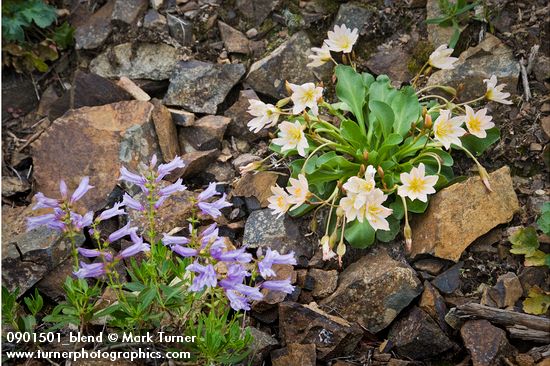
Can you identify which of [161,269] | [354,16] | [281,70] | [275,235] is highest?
[354,16]

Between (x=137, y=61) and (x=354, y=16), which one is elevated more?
(x=354, y=16)

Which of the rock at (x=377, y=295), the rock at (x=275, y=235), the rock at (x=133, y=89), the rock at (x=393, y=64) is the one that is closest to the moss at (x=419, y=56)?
the rock at (x=393, y=64)

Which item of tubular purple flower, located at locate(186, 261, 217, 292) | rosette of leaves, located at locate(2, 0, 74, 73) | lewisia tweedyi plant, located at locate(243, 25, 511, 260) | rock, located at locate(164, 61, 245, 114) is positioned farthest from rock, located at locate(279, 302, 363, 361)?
rosette of leaves, located at locate(2, 0, 74, 73)

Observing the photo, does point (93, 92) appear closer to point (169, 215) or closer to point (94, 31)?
point (94, 31)

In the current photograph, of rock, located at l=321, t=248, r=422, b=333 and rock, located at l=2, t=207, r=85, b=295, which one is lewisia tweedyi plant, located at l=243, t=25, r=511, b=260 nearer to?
rock, located at l=321, t=248, r=422, b=333

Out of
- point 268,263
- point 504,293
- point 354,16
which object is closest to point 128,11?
point 354,16

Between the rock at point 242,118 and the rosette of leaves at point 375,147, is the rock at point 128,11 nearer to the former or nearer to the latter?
the rock at point 242,118

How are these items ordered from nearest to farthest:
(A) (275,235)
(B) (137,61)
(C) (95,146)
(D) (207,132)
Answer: (A) (275,235)
(C) (95,146)
(D) (207,132)
(B) (137,61)

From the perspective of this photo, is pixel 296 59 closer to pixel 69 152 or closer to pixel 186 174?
pixel 186 174
